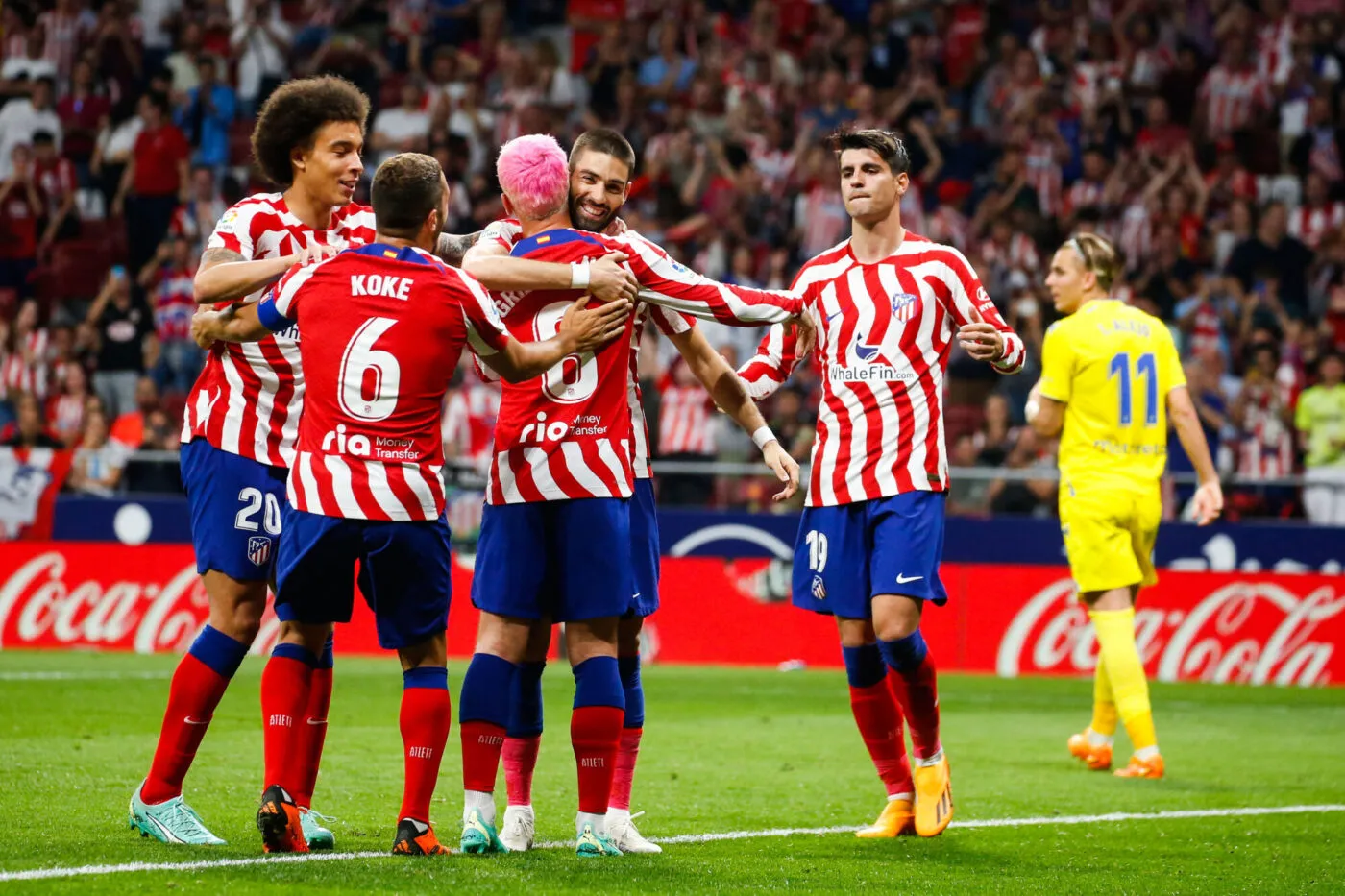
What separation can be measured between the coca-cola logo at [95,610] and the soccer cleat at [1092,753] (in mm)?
7822

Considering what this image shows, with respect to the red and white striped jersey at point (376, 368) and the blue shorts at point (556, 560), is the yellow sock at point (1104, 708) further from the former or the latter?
the red and white striped jersey at point (376, 368)

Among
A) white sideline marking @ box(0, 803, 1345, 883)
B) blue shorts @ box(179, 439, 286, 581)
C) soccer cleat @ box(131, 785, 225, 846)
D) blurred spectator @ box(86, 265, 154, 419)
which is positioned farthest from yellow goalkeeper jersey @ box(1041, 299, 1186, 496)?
blurred spectator @ box(86, 265, 154, 419)

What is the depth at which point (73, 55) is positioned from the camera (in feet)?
69.9

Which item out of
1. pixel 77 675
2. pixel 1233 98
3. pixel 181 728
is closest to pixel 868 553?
pixel 181 728

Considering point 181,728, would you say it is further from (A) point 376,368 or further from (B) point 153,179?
(B) point 153,179

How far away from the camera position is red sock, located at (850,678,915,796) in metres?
6.75

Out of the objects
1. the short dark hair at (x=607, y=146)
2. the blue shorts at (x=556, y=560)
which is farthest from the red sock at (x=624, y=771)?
the short dark hair at (x=607, y=146)

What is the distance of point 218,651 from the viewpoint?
19.1 ft

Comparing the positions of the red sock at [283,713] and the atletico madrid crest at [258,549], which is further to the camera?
the atletico madrid crest at [258,549]

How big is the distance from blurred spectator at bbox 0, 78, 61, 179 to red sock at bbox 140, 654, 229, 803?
624 inches

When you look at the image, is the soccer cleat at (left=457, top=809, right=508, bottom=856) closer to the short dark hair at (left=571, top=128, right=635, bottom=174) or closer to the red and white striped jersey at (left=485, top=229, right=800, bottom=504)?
the red and white striped jersey at (left=485, top=229, right=800, bottom=504)

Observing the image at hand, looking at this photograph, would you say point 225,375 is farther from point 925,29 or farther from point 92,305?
point 925,29

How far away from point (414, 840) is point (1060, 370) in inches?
192

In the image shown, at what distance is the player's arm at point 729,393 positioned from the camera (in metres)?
5.97
